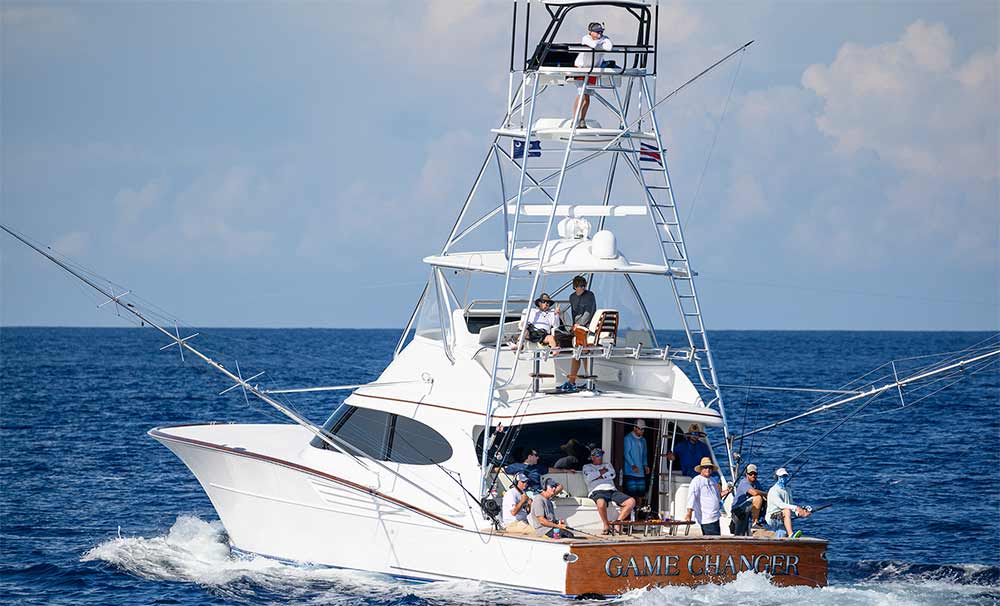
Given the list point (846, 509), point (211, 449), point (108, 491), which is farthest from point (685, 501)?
→ point (108, 491)

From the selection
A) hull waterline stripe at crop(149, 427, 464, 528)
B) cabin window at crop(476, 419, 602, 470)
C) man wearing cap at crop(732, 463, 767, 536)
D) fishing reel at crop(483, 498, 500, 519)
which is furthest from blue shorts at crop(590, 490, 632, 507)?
hull waterline stripe at crop(149, 427, 464, 528)

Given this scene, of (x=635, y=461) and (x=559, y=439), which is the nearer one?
(x=635, y=461)

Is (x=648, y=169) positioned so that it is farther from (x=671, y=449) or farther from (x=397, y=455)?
(x=397, y=455)

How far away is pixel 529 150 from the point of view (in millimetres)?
17500

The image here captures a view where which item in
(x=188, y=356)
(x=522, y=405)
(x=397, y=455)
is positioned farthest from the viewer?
(x=188, y=356)

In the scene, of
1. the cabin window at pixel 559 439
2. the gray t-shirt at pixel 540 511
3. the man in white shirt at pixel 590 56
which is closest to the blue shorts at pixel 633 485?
the cabin window at pixel 559 439

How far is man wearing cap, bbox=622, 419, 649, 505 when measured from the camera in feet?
55.2

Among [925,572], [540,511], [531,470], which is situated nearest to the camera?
[540,511]

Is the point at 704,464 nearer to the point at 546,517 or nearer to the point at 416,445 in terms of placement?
the point at 546,517

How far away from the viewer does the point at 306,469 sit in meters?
17.0

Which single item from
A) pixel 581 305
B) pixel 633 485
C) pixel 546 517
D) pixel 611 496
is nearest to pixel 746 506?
pixel 633 485

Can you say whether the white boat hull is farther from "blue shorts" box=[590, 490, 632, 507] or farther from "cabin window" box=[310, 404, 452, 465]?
"blue shorts" box=[590, 490, 632, 507]

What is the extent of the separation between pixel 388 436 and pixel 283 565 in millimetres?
2330

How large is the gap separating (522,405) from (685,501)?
244 cm
